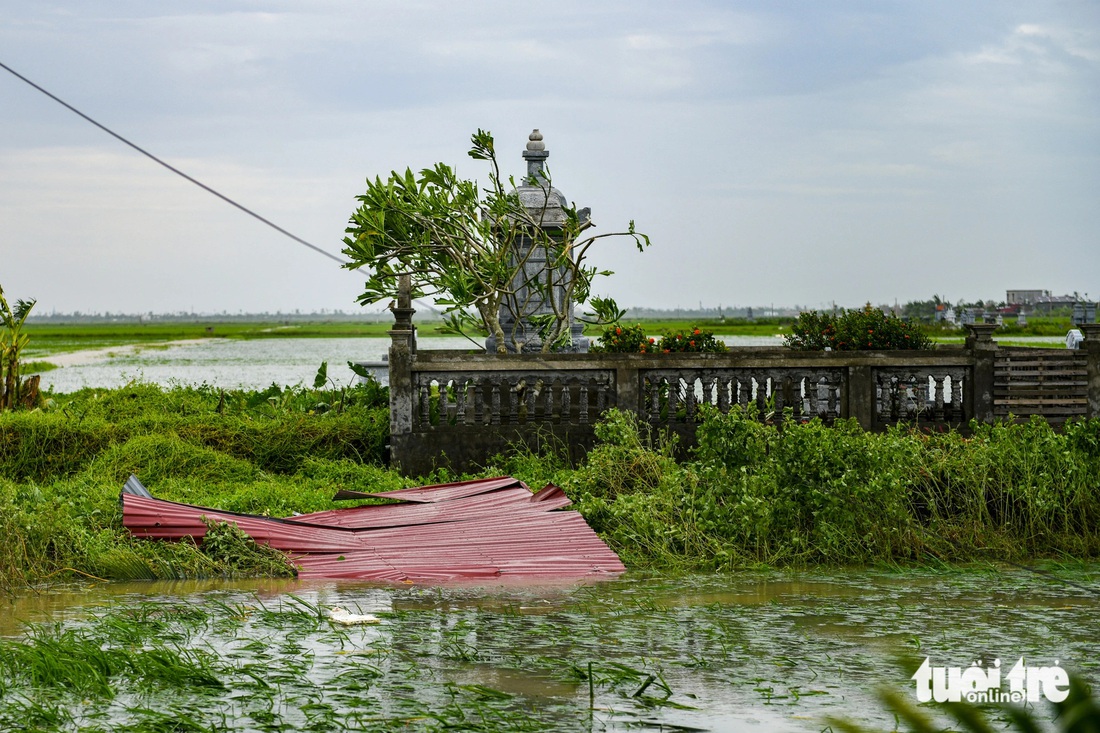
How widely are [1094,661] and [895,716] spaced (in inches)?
70.1

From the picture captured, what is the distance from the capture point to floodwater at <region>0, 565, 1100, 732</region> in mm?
5250

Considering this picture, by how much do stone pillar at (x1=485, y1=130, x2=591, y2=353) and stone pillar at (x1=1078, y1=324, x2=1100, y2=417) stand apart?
648 cm

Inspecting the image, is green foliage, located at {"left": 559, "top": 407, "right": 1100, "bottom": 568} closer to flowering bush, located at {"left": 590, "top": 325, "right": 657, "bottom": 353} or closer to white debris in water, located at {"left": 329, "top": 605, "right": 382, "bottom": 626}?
white debris in water, located at {"left": 329, "top": 605, "right": 382, "bottom": 626}

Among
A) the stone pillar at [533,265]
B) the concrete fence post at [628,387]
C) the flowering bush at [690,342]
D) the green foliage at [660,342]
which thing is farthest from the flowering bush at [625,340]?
the stone pillar at [533,265]

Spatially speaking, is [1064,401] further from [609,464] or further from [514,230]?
[514,230]

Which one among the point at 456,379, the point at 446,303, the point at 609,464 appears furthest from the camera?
the point at 446,303

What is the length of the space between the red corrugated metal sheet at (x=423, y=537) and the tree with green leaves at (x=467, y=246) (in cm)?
497

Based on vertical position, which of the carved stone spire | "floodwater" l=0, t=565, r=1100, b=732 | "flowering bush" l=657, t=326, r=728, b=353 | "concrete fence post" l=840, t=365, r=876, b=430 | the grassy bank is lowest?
"floodwater" l=0, t=565, r=1100, b=732

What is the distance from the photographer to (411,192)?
15.2 meters

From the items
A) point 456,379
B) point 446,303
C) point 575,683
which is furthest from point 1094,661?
point 446,303

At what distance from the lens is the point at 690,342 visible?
43.8ft

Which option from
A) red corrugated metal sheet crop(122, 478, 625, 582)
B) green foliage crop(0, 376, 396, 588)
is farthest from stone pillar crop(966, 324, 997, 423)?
green foliage crop(0, 376, 396, 588)

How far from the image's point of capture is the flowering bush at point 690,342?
→ 13.2m

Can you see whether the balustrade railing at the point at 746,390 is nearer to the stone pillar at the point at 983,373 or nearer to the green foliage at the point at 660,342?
the green foliage at the point at 660,342
